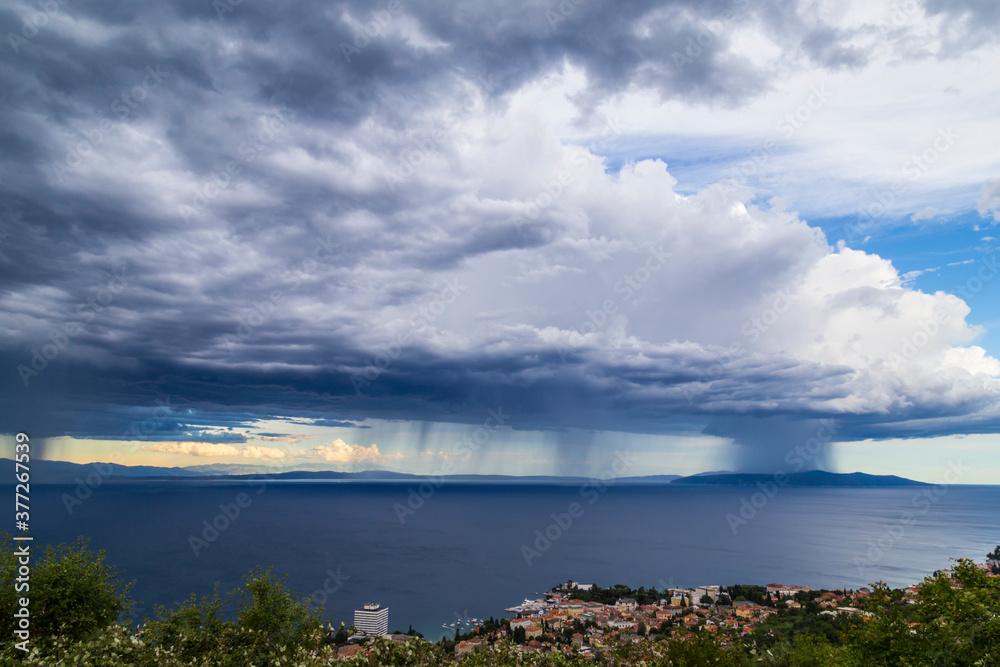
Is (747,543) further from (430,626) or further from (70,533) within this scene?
(70,533)

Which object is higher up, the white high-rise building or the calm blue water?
the white high-rise building

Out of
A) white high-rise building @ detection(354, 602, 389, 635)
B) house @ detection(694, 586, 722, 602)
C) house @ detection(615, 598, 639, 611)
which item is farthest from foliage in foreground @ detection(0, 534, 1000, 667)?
house @ detection(694, 586, 722, 602)

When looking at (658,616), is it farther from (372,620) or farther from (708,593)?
(372,620)

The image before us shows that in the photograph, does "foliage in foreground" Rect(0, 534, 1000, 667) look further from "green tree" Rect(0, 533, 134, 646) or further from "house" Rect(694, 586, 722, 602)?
"house" Rect(694, 586, 722, 602)

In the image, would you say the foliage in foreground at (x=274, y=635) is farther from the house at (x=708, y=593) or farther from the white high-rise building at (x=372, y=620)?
the house at (x=708, y=593)

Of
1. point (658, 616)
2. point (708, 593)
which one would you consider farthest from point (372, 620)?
point (708, 593)

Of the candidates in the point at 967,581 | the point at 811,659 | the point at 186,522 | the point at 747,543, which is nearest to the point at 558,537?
the point at 747,543

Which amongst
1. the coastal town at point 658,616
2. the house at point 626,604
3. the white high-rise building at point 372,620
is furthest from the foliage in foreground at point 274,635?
the house at point 626,604
